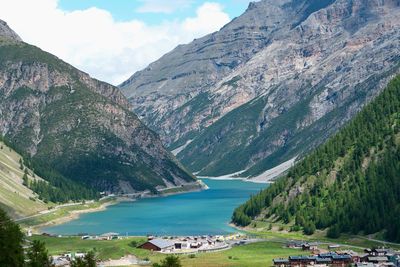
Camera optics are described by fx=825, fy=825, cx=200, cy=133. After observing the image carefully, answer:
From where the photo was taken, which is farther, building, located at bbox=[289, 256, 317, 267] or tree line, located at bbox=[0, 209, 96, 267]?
building, located at bbox=[289, 256, 317, 267]

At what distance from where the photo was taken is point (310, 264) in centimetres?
17550

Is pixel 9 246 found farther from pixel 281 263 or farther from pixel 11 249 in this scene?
pixel 281 263

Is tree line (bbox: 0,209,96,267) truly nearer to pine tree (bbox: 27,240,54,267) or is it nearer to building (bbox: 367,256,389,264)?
pine tree (bbox: 27,240,54,267)

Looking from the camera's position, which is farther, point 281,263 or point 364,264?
point 281,263

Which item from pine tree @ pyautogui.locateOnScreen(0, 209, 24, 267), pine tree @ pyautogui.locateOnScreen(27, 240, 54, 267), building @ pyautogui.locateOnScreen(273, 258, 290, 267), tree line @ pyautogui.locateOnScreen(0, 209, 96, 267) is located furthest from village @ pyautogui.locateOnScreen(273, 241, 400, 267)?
pine tree @ pyautogui.locateOnScreen(0, 209, 24, 267)

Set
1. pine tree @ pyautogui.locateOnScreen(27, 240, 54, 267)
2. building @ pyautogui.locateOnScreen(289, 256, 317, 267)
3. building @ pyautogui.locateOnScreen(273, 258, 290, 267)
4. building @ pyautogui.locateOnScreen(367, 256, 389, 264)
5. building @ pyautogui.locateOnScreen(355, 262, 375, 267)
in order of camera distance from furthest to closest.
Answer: building @ pyautogui.locateOnScreen(289, 256, 317, 267) → building @ pyautogui.locateOnScreen(367, 256, 389, 264) → building @ pyautogui.locateOnScreen(273, 258, 290, 267) → building @ pyautogui.locateOnScreen(355, 262, 375, 267) → pine tree @ pyautogui.locateOnScreen(27, 240, 54, 267)

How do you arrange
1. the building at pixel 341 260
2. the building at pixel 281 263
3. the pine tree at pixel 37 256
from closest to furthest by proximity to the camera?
the pine tree at pixel 37 256 < the building at pixel 281 263 < the building at pixel 341 260

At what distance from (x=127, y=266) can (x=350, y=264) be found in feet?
157

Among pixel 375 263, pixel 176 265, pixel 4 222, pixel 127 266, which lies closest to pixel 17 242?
pixel 4 222

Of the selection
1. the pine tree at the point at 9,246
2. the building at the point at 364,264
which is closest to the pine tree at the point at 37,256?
the pine tree at the point at 9,246

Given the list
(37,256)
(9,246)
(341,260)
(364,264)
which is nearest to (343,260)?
(341,260)

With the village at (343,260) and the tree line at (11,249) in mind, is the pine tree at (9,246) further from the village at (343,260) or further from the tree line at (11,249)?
the village at (343,260)

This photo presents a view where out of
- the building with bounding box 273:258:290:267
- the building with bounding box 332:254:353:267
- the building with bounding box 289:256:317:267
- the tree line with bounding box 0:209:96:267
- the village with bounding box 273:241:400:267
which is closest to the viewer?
the tree line with bounding box 0:209:96:267

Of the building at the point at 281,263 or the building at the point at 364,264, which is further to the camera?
the building at the point at 281,263
